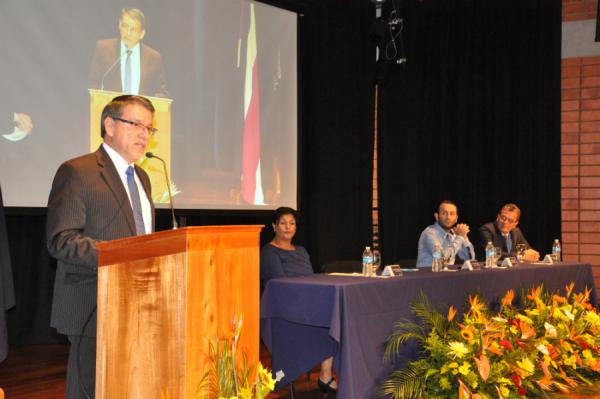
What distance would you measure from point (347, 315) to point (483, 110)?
544 centimetres

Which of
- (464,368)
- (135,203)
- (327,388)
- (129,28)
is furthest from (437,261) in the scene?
(129,28)

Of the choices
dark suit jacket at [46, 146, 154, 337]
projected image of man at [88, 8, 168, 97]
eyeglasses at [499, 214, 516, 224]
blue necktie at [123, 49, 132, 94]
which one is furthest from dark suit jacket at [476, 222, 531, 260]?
dark suit jacket at [46, 146, 154, 337]

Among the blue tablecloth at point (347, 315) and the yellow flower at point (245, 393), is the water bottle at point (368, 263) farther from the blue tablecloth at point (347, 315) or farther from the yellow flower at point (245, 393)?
the yellow flower at point (245, 393)

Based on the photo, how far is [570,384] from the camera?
4.02 metres

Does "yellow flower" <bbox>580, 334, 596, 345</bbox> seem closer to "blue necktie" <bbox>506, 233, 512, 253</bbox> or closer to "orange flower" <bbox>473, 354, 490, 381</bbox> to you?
"orange flower" <bbox>473, 354, 490, 381</bbox>

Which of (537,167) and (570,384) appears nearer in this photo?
(570,384)

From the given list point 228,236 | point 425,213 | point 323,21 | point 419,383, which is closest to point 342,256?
point 425,213

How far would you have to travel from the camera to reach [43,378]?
15.7 ft

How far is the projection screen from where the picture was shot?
4848 mm

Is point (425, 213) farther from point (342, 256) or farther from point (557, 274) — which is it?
point (557, 274)

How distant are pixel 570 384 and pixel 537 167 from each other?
15.0 feet

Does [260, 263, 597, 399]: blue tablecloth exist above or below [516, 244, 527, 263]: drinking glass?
below

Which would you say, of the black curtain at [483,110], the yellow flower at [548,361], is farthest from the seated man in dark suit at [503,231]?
the yellow flower at [548,361]

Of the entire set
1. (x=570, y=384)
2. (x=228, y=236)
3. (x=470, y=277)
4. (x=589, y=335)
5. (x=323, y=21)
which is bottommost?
(x=570, y=384)
